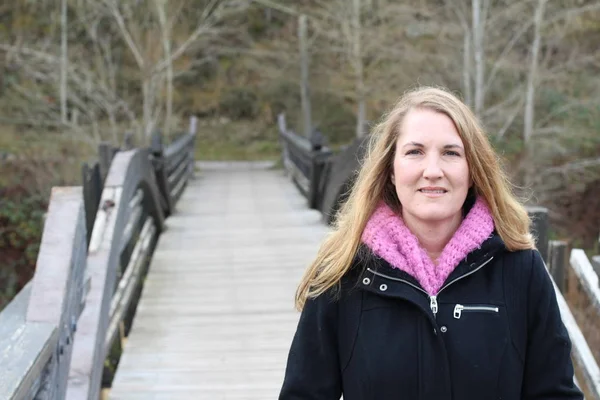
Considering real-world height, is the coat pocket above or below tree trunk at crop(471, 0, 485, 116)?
below

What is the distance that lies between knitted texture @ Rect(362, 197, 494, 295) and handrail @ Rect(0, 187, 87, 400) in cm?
93

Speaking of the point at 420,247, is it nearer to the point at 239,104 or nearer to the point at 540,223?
the point at 540,223

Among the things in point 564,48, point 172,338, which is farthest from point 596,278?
point 564,48

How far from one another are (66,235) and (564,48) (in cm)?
1936

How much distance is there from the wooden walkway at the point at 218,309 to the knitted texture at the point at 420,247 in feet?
8.44

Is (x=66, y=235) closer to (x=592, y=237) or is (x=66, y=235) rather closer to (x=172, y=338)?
(x=172, y=338)

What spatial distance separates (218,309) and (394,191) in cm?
405

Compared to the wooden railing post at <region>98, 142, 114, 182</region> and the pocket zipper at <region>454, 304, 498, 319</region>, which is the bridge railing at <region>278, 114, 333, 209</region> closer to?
the wooden railing post at <region>98, 142, 114, 182</region>

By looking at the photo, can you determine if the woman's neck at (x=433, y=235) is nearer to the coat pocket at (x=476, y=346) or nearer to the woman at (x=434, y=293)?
the woman at (x=434, y=293)

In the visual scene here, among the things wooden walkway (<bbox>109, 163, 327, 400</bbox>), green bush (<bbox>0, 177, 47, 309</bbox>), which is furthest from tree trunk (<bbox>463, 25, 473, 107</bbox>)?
green bush (<bbox>0, 177, 47, 309</bbox>)

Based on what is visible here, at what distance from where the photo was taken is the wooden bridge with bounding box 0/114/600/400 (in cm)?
291

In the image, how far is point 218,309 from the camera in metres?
6.07

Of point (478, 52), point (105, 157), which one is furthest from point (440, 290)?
point (478, 52)

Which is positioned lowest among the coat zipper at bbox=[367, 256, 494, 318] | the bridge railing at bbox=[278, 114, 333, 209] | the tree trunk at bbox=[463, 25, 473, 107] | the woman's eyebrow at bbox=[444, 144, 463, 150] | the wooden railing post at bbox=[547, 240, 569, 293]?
the bridge railing at bbox=[278, 114, 333, 209]
